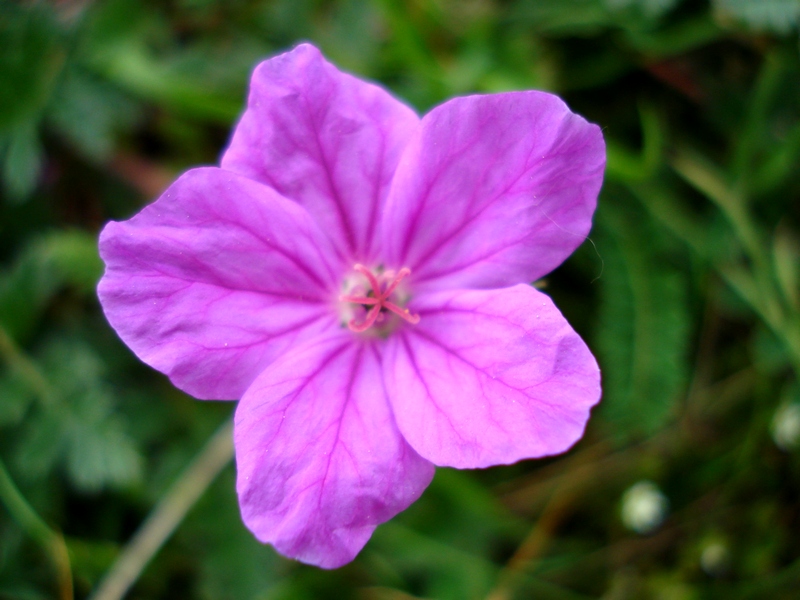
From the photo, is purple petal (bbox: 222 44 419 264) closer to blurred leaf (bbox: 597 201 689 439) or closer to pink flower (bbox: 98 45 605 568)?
pink flower (bbox: 98 45 605 568)

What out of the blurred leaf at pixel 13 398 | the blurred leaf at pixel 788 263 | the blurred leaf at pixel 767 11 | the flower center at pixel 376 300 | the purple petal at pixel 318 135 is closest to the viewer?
the purple petal at pixel 318 135

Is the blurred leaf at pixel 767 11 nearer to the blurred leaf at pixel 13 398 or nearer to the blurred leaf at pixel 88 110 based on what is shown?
the blurred leaf at pixel 88 110

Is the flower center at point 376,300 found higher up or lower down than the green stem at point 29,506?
higher up

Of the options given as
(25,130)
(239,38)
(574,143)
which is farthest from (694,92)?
(25,130)

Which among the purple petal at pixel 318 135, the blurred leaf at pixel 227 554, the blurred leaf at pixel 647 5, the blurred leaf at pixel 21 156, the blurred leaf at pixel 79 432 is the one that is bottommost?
the blurred leaf at pixel 227 554

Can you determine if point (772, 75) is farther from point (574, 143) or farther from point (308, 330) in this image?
point (308, 330)

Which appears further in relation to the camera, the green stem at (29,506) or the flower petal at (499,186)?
the green stem at (29,506)

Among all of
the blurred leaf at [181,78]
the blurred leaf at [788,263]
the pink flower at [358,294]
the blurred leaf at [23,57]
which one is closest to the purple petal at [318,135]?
the pink flower at [358,294]

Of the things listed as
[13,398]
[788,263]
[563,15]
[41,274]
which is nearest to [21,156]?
[41,274]
